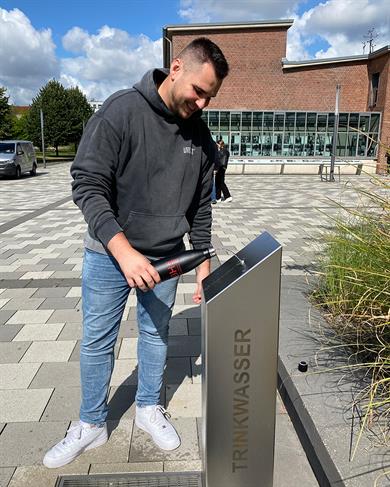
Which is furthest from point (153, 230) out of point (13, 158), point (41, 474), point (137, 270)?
point (13, 158)

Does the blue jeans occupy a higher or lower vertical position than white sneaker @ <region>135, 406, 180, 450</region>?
higher

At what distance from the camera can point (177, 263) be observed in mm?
1925

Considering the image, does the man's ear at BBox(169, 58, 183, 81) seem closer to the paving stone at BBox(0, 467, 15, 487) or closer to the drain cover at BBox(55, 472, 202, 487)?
the drain cover at BBox(55, 472, 202, 487)

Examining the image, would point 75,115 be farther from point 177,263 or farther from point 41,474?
point 177,263

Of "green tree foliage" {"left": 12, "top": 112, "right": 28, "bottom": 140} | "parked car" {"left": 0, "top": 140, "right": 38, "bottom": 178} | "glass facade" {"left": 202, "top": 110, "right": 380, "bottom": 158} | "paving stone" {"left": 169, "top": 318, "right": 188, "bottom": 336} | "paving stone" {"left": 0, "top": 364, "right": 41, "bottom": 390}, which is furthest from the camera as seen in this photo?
"green tree foliage" {"left": 12, "top": 112, "right": 28, "bottom": 140}

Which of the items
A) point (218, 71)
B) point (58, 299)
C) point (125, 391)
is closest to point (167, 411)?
point (125, 391)

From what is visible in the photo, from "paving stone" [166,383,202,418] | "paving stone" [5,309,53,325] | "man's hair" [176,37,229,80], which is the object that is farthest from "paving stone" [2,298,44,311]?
"man's hair" [176,37,229,80]

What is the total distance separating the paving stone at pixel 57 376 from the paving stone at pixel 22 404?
0.09 m

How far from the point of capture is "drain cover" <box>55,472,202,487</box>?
7.46ft

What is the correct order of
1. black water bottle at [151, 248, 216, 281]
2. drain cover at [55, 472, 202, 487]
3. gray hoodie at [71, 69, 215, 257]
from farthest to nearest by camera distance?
drain cover at [55, 472, 202, 487]
gray hoodie at [71, 69, 215, 257]
black water bottle at [151, 248, 216, 281]

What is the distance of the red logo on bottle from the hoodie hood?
2.45 ft

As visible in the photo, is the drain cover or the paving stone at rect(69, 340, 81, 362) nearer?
the drain cover

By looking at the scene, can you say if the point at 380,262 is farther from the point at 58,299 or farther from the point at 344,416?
the point at 58,299

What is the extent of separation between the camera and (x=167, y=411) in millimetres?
2934
